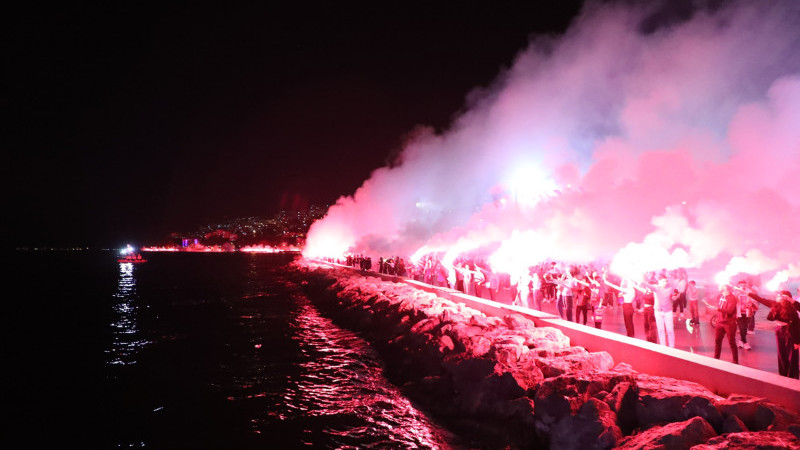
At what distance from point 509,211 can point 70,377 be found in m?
25.9

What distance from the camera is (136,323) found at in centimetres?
2191

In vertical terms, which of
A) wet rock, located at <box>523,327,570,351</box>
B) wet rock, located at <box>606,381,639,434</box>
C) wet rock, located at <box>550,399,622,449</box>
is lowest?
wet rock, located at <box>550,399,622,449</box>

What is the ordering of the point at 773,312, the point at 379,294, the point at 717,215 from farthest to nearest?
1. the point at 379,294
2. the point at 717,215
3. the point at 773,312

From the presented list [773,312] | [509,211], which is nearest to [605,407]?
[773,312]

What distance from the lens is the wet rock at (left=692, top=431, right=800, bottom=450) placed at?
4.66 m

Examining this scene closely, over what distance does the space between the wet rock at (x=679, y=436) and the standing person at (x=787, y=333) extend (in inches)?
153

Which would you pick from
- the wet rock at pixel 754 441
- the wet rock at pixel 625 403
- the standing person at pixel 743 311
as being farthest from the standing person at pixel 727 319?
the wet rock at pixel 754 441

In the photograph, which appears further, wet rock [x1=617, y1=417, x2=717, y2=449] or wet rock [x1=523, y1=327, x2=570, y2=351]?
wet rock [x1=523, y1=327, x2=570, y2=351]

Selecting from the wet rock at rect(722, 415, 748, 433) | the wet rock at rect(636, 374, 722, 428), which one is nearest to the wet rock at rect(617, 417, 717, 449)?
the wet rock at rect(722, 415, 748, 433)

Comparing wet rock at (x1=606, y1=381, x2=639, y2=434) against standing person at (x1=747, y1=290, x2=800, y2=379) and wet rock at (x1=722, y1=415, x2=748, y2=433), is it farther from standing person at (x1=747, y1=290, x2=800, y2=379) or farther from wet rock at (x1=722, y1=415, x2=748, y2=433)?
standing person at (x1=747, y1=290, x2=800, y2=379)

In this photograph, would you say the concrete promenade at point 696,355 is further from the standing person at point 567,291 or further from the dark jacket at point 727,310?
the standing person at point 567,291

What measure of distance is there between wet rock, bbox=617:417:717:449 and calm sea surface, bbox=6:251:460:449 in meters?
3.29

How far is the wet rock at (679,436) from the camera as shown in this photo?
207 inches

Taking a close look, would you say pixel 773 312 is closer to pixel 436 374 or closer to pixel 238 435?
pixel 436 374
